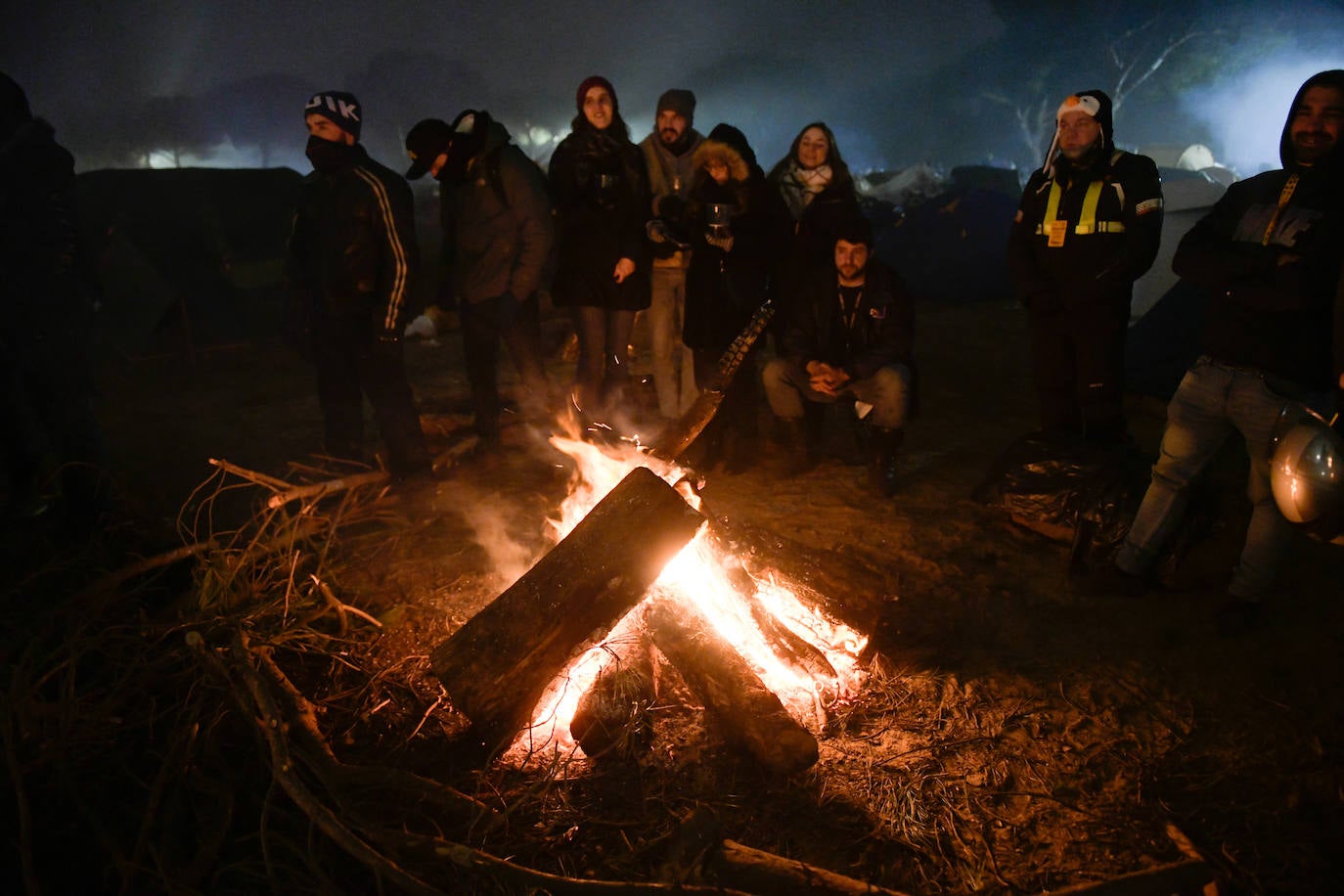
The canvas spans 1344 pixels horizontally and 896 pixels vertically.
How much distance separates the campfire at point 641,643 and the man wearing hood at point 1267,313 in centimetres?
171

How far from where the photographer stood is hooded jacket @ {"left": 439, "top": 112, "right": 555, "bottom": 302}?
465cm

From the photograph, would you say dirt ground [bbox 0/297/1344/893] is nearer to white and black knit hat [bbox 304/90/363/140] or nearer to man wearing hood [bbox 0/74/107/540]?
man wearing hood [bbox 0/74/107/540]

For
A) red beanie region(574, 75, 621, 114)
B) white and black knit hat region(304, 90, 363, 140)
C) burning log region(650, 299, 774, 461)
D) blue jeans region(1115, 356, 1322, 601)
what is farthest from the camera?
red beanie region(574, 75, 621, 114)

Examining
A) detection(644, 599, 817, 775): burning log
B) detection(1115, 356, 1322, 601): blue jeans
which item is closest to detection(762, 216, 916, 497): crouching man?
detection(1115, 356, 1322, 601): blue jeans

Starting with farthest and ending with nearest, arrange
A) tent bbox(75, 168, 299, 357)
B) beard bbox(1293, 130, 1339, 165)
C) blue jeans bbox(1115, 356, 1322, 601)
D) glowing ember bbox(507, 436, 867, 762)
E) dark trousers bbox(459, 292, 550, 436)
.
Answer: tent bbox(75, 168, 299, 357) < dark trousers bbox(459, 292, 550, 436) < blue jeans bbox(1115, 356, 1322, 601) < beard bbox(1293, 130, 1339, 165) < glowing ember bbox(507, 436, 867, 762)

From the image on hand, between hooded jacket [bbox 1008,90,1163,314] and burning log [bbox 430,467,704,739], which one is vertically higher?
hooded jacket [bbox 1008,90,1163,314]

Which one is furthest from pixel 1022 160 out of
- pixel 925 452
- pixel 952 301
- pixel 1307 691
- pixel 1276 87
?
pixel 1307 691

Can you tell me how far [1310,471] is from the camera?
8.52 feet

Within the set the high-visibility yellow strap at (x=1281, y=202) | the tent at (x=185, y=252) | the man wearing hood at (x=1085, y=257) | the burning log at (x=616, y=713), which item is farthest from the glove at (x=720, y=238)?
the tent at (x=185, y=252)

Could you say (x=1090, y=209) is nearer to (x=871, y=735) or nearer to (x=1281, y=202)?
(x=1281, y=202)

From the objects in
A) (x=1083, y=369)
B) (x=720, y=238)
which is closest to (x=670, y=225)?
(x=720, y=238)

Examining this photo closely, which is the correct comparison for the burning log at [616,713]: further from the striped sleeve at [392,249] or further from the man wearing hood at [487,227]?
the man wearing hood at [487,227]

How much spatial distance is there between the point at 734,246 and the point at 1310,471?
3.13 metres

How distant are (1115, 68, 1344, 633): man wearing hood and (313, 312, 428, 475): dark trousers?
4229 mm
